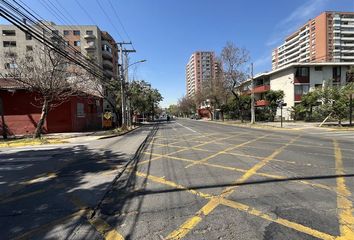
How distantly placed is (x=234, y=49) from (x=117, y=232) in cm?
4108

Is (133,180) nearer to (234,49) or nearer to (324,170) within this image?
(324,170)

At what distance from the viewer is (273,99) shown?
1813 inches

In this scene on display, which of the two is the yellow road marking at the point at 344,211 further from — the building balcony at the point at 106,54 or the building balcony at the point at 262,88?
the building balcony at the point at 106,54

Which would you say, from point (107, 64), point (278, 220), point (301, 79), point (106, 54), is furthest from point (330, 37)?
point (278, 220)

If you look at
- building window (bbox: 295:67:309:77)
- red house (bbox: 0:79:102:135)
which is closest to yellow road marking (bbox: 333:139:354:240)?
red house (bbox: 0:79:102:135)

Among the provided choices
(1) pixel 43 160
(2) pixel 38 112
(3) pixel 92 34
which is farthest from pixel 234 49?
(3) pixel 92 34

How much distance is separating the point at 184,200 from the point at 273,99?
44.7 m

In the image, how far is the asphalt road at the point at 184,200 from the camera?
3.92 m

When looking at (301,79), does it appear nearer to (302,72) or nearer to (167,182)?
(302,72)

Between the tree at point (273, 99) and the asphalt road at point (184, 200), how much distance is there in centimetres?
3844

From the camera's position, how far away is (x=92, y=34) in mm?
70562

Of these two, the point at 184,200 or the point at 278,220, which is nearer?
the point at 278,220

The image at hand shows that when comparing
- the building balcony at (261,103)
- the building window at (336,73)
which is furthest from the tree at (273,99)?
the building window at (336,73)

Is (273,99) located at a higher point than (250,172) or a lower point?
higher
